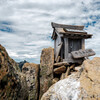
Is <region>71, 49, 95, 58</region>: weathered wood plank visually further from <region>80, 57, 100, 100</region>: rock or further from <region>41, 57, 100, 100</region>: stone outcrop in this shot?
<region>41, 57, 100, 100</region>: stone outcrop

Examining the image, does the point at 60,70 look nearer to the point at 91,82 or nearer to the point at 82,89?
the point at 91,82

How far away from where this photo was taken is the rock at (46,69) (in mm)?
10961

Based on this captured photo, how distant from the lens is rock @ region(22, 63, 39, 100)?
10.7 metres

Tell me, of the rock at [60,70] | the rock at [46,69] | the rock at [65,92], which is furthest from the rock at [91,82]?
the rock at [46,69]

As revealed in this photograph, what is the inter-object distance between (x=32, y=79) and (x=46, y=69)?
169cm

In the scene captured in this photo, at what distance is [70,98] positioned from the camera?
2.12m

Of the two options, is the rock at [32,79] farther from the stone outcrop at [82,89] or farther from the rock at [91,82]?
the rock at [91,82]

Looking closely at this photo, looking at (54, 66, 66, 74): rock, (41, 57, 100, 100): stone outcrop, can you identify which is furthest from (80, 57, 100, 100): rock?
(54, 66, 66, 74): rock

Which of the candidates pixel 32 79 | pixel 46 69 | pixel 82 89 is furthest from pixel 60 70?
pixel 82 89

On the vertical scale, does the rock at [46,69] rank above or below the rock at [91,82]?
below

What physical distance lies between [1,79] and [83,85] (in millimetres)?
1710

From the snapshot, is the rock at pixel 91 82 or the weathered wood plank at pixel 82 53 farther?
the weathered wood plank at pixel 82 53

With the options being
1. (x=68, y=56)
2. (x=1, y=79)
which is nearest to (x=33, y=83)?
(x=68, y=56)

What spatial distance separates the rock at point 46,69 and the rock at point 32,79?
1.66ft
